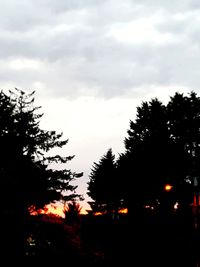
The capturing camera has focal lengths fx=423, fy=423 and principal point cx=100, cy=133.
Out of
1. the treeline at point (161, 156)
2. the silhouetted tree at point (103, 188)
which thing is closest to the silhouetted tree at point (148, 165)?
the treeline at point (161, 156)

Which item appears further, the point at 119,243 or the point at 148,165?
the point at 148,165

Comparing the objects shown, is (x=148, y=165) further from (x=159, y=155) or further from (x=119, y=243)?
(x=119, y=243)

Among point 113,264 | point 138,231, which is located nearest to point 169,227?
point 138,231

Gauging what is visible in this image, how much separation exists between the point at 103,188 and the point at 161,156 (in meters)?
18.7

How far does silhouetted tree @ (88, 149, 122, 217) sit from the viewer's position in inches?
2714

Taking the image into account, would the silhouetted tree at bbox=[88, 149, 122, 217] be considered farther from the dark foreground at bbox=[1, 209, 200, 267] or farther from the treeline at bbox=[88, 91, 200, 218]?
the dark foreground at bbox=[1, 209, 200, 267]

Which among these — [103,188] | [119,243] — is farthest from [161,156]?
[119,243]

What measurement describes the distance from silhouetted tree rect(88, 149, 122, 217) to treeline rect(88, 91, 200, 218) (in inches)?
144

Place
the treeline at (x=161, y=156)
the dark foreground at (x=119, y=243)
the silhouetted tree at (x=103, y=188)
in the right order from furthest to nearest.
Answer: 1. the silhouetted tree at (x=103, y=188)
2. the treeline at (x=161, y=156)
3. the dark foreground at (x=119, y=243)

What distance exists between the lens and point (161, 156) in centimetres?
5416

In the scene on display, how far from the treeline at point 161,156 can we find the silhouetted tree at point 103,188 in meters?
3.65

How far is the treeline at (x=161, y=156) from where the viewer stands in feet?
175

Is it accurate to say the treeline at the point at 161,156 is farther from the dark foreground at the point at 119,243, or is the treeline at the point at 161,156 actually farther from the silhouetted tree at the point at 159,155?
the dark foreground at the point at 119,243

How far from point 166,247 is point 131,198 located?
29.8m
